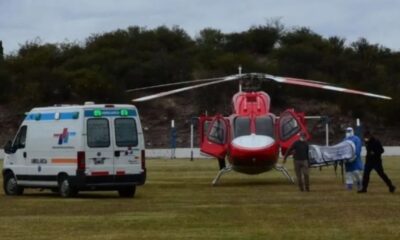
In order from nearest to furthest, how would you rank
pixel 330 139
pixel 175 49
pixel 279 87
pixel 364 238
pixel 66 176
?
pixel 364 238 < pixel 66 176 < pixel 330 139 < pixel 279 87 < pixel 175 49

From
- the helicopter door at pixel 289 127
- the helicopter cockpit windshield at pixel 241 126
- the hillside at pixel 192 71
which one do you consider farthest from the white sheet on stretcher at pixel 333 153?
the hillside at pixel 192 71

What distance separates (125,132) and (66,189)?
220 cm

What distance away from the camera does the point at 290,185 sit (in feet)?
119

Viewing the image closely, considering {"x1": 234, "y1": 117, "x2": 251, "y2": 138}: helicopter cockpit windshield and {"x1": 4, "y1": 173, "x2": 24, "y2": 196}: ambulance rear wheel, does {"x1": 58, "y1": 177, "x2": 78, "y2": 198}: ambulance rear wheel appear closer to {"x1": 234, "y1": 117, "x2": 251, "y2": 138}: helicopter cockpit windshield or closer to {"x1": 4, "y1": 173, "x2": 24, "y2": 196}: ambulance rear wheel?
{"x1": 4, "y1": 173, "x2": 24, "y2": 196}: ambulance rear wheel

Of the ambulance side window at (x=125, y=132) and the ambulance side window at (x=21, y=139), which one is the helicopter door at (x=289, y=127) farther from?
the ambulance side window at (x=21, y=139)

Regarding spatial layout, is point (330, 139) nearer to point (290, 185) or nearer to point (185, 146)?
point (185, 146)

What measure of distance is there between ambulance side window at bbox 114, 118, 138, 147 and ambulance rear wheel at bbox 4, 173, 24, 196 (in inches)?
154

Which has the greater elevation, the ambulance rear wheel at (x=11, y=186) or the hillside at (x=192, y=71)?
the hillside at (x=192, y=71)

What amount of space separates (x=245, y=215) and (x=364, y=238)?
5211 mm

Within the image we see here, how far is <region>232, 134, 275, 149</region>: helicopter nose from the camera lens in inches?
1395

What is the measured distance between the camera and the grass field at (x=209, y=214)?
1934 cm

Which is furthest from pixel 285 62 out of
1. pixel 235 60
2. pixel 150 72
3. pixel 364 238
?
pixel 364 238

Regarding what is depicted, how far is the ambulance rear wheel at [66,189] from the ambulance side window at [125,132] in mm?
1691

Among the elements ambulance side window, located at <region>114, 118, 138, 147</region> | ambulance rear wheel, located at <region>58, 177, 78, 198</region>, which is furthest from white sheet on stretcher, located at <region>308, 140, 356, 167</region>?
ambulance rear wheel, located at <region>58, 177, 78, 198</region>
